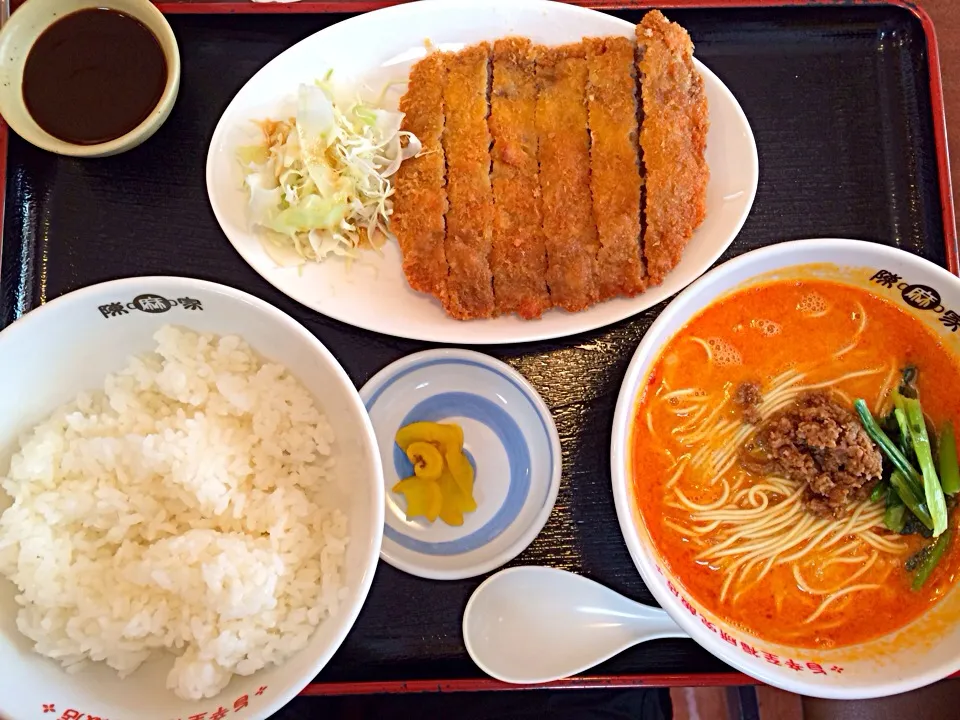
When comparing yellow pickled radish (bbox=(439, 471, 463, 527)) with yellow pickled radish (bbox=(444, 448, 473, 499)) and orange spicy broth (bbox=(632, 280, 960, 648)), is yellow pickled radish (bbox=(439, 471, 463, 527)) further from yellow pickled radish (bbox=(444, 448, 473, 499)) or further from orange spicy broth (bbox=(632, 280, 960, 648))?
orange spicy broth (bbox=(632, 280, 960, 648))

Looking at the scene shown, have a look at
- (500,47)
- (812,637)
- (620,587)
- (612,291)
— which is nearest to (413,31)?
(500,47)

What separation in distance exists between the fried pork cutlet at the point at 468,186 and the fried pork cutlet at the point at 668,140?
46 centimetres

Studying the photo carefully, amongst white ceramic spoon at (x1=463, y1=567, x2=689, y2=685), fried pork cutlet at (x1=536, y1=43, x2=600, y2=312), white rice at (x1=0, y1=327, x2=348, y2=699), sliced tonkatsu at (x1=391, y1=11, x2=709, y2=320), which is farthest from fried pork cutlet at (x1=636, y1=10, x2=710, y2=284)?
white rice at (x1=0, y1=327, x2=348, y2=699)

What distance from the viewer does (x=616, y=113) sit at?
189 cm

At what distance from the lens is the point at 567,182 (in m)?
1.89

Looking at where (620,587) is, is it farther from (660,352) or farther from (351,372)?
(351,372)

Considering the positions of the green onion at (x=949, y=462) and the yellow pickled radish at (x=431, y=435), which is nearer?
the green onion at (x=949, y=462)

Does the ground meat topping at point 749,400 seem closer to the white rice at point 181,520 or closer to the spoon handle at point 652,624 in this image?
the spoon handle at point 652,624

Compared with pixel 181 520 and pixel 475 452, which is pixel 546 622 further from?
pixel 181 520

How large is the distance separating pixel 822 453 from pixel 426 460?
1.01 metres

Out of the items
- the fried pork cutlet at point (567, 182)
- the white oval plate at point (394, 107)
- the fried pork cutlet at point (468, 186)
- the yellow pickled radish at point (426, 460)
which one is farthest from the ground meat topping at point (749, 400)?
the yellow pickled radish at point (426, 460)

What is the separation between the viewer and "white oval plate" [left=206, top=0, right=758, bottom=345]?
6.17 feet

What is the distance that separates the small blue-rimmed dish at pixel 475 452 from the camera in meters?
1.81

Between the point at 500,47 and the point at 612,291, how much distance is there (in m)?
0.81
